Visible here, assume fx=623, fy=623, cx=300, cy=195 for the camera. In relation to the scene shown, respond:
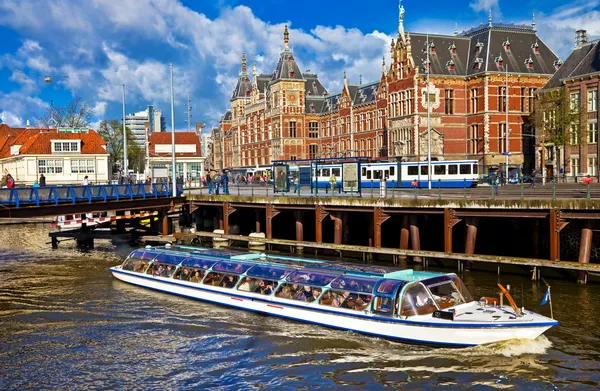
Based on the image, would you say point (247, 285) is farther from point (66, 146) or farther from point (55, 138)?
point (55, 138)

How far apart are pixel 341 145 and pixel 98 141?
40.1m

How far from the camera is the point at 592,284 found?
2689 centimetres

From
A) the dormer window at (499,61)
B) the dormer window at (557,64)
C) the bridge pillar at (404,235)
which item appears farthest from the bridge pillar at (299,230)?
the dormer window at (557,64)

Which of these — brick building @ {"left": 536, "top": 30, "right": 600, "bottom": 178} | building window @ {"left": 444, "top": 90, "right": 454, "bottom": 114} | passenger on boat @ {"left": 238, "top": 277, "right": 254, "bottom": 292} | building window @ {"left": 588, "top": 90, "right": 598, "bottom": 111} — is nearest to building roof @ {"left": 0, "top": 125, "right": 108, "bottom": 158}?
building window @ {"left": 444, "top": 90, "right": 454, "bottom": 114}

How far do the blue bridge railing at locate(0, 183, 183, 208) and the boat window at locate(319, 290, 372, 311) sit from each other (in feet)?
65.5

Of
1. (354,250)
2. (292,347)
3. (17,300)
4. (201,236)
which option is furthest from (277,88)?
(292,347)

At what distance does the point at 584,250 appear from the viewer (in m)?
27.3

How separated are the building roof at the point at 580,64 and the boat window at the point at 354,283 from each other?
4474cm

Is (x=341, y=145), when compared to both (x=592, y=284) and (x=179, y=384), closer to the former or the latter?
(x=592, y=284)

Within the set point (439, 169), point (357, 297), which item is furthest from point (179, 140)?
point (357, 297)

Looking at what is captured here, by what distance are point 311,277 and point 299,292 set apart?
691 mm

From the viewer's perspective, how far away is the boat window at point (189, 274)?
2638 cm

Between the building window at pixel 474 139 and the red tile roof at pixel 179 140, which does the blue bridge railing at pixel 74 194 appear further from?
the red tile roof at pixel 179 140

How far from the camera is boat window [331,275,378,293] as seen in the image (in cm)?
2075
